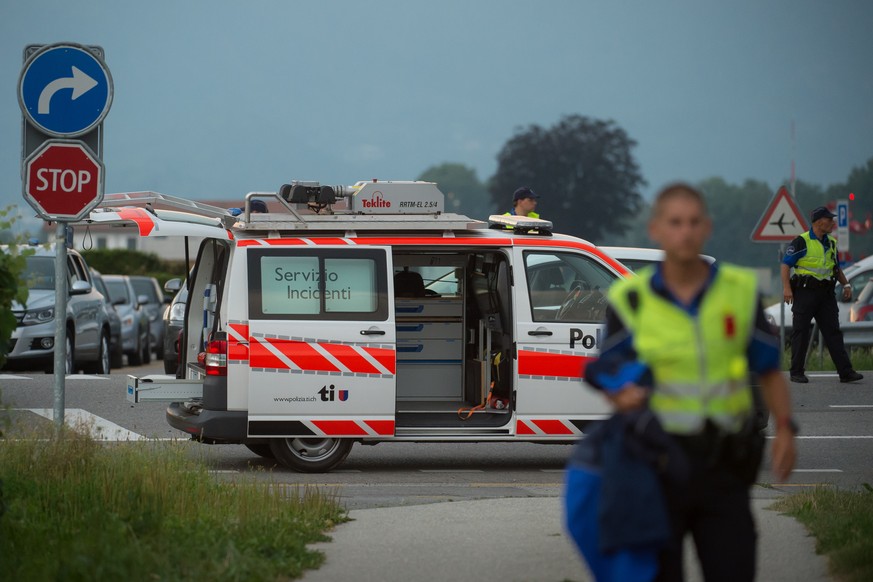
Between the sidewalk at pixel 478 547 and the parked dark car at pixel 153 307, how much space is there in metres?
21.7

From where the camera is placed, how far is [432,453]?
42.9 feet

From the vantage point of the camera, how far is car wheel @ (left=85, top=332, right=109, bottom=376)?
70.2 feet

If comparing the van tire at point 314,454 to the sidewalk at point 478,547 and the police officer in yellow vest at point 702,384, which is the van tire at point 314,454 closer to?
the sidewalk at point 478,547

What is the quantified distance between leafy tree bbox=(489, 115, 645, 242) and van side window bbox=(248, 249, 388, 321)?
117962 millimetres

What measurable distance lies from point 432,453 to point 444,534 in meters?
4.94

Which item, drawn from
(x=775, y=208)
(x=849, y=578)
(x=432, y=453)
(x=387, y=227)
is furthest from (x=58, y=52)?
(x=775, y=208)

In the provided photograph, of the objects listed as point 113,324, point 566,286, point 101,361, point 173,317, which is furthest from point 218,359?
point 113,324

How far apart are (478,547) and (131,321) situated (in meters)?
20.2

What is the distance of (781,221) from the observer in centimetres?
2028

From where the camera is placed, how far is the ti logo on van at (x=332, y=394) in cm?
1105

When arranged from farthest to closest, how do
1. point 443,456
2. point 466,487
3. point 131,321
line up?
1. point 131,321
2. point 443,456
3. point 466,487

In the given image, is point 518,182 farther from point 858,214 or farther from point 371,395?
point 371,395

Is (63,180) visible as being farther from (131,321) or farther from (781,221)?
(131,321)

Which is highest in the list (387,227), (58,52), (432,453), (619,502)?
(58,52)
